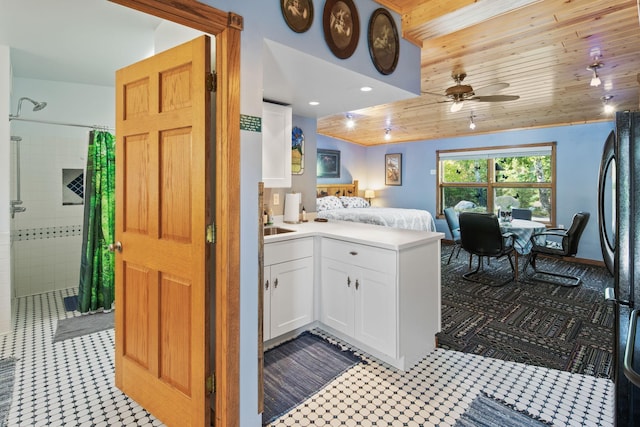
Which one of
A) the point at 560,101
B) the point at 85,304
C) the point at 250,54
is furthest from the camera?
the point at 560,101

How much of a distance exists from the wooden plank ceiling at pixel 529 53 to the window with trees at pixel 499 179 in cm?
62

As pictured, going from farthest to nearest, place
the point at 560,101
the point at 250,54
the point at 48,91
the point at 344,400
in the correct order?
the point at 560,101 → the point at 48,91 → the point at 344,400 → the point at 250,54

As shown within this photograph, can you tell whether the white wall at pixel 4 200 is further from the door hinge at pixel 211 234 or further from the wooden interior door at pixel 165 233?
the door hinge at pixel 211 234

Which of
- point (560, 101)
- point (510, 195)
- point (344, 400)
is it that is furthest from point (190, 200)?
point (510, 195)

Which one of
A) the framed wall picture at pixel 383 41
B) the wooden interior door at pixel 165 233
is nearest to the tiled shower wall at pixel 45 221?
the wooden interior door at pixel 165 233

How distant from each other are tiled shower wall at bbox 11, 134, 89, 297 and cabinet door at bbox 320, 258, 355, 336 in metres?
3.03

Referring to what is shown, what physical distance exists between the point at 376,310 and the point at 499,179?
530 centimetres

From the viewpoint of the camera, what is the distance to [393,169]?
8141mm

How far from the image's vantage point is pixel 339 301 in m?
2.69

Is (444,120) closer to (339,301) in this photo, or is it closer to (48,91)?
(339,301)

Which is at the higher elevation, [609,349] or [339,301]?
[339,301]

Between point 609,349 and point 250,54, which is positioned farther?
point 609,349

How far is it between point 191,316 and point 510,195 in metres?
6.41

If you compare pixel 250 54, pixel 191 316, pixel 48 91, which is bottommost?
pixel 191 316
